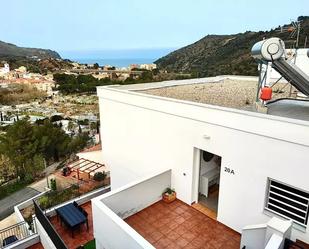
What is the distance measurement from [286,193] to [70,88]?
348 ft

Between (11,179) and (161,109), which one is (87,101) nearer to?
(11,179)

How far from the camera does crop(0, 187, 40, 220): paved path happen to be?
22.7 metres

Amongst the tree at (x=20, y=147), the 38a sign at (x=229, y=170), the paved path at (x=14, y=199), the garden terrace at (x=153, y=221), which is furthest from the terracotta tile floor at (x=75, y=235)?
the tree at (x=20, y=147)

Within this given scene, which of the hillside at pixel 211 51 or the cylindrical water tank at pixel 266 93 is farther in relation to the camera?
the hillside at pixel 211 51

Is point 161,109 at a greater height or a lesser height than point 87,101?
greater

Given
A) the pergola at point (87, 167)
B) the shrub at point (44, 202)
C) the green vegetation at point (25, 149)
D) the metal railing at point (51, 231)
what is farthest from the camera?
the green vegetation at point (25, 149)

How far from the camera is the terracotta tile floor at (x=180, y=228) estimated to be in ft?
26.3

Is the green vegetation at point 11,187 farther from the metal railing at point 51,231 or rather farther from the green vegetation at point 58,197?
the metal railing at point 51,231

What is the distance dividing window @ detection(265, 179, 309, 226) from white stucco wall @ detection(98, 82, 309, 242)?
10.5 inches

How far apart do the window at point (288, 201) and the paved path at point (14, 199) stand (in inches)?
866

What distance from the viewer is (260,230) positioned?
21.8 feet

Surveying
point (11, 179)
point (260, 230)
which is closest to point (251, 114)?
point (260, 230)

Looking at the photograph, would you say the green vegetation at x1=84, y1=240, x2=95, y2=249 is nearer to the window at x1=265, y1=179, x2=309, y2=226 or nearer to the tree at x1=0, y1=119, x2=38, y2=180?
the window at x1=265, y1=179, x2=309, y2=226

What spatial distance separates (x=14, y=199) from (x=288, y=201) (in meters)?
24.9
